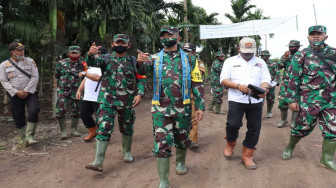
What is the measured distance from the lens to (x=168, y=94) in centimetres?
344

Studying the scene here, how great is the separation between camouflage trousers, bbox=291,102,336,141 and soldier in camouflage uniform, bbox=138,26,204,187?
5.48ft

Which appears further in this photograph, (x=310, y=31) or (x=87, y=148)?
(x=87, y=148)

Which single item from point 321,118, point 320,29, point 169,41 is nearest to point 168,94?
point 169,41

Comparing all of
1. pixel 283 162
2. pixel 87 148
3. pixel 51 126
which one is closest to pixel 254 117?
pixel 283 162

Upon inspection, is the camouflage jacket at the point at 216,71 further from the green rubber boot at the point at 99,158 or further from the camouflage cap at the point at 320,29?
the green rubber boot at the point at 99,158

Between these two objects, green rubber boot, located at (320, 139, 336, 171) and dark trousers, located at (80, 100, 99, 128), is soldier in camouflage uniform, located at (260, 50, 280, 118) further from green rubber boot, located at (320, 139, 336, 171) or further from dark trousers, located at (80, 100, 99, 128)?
dark trousers, located at (80, 100, 99, 128)

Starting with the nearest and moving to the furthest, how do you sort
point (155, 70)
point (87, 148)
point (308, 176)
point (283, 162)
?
1. point (155, 70)
2. point (308, 176)
3. point (283, 162)
4. point (87, 148)

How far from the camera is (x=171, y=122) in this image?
11.4 ft

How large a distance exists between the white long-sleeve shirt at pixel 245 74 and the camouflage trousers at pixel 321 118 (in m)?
0.67

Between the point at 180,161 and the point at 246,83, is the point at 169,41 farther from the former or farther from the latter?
the point at 180,161

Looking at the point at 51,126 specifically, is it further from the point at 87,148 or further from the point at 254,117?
the point at 254,117

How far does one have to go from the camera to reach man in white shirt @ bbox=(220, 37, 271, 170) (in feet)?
13.1

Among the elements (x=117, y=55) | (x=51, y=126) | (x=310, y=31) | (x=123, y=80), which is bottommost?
(x=51, y=126)

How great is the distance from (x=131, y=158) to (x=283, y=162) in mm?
2472
